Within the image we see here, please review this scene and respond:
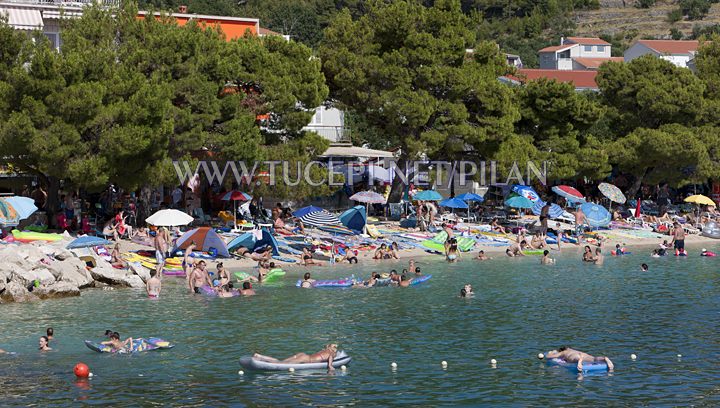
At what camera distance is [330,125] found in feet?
210

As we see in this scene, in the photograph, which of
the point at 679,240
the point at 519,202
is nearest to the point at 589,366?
the point at 679,240

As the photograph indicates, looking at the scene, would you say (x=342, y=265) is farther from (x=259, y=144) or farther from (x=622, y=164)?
(x=622, y=164)

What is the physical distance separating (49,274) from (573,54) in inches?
3672

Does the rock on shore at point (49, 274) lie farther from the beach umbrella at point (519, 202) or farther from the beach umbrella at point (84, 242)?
the beach umbrella at point (519, 202)

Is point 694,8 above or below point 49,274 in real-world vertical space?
above

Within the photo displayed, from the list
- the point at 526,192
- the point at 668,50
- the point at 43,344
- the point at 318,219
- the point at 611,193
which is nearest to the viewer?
the point at 43,344

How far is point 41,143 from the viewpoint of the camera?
36406 mm

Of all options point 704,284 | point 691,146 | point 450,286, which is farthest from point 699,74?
point 450,286

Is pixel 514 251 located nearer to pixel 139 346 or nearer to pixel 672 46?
pixel 139 346

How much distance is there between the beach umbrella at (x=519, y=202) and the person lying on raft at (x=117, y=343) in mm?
27540

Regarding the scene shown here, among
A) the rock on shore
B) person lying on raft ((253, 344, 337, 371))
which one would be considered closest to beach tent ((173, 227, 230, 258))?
the rock on shore

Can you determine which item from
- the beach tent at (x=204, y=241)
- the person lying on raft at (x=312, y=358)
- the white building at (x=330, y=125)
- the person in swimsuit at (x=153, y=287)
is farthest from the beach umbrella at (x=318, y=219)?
the person lying on raft at (x=312, y=358)

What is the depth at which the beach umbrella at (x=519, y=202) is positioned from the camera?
→ 161 ft

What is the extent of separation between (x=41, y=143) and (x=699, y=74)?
39.1 m
